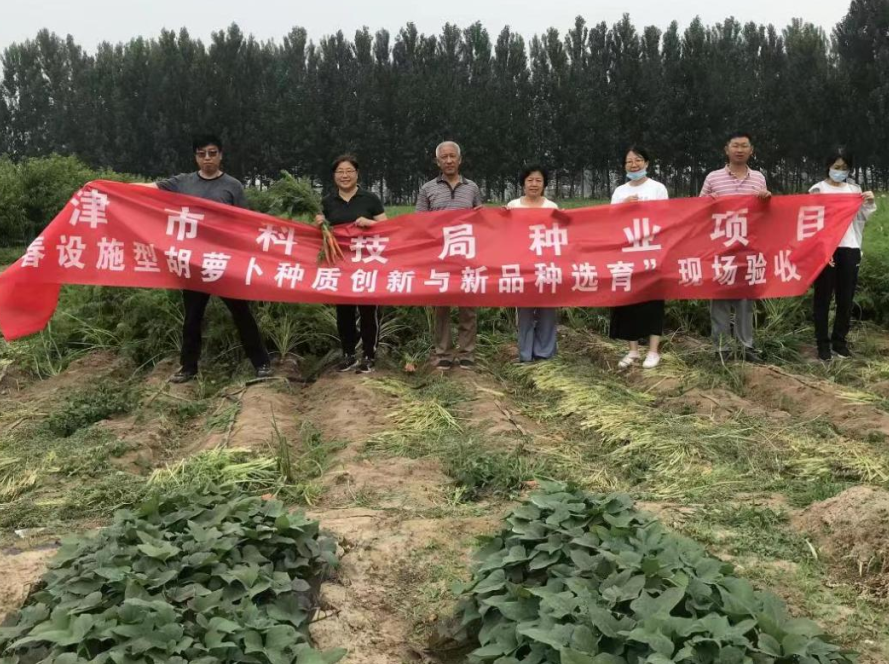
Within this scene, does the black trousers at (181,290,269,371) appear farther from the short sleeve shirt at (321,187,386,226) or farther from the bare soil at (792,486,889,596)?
the bare soil at (792,486,889,596)

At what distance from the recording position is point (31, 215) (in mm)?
18188

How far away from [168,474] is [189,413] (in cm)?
154

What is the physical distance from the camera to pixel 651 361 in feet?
19.8

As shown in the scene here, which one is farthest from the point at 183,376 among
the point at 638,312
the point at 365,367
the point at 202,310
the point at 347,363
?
the point at 638,312

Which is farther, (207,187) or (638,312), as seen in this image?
(638,312)

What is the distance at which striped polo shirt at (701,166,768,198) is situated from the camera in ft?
20.2

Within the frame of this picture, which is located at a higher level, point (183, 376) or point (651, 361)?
point (651, 361)

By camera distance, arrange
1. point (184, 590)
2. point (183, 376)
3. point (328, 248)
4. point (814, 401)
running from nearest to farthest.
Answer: point (184, 590), point (814, 401), point (183, 376), point (328, 248)

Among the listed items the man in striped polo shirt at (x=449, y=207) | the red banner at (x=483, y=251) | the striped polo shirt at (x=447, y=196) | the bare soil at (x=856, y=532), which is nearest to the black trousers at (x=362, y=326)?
the red banner at (x=483, y=251)

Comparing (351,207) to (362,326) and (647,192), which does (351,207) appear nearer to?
(362,326)

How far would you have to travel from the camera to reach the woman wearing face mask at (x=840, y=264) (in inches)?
239

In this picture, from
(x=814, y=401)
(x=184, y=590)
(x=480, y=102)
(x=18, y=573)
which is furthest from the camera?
(x=480, y=102)

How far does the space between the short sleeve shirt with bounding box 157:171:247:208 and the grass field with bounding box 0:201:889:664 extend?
106 cm

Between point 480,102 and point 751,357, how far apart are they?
1411 inches
